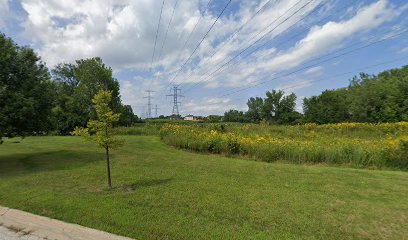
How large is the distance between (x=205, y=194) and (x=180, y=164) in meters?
3.80

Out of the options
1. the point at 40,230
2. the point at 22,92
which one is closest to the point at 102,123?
the point at 40,230

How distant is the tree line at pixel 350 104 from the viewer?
118ft

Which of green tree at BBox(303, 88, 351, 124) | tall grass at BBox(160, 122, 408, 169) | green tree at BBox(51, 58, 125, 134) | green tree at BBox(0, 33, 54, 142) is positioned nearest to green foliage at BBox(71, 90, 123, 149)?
green tree at BBox(0, 33, 54, 142)

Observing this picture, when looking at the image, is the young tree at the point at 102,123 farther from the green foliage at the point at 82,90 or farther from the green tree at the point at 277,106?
the green tree at the point at 277,106

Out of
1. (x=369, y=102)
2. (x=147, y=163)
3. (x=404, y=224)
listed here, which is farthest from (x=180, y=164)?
(x=369, y=102)

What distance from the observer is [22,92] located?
10500 mm

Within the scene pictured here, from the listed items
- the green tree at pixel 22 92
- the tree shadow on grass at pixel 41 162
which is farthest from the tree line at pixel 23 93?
the tree shadow on grass at pixel 41 162

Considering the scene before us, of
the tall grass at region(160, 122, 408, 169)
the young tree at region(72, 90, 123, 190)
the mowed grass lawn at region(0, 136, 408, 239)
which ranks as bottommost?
the mowed grass lawn at region(0, 136, 408, 239)

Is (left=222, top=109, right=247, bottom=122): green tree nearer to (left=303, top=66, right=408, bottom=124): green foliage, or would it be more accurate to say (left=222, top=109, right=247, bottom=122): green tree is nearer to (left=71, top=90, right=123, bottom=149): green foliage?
(left=303, top=66, right=408, bottom=124): green foliage

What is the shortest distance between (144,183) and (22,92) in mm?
7147

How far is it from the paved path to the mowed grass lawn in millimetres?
157

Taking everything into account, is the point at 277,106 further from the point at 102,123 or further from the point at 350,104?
the point at 102,123

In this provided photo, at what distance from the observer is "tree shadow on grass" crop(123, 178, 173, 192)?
652 cm

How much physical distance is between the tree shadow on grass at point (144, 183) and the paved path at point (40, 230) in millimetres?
1996
